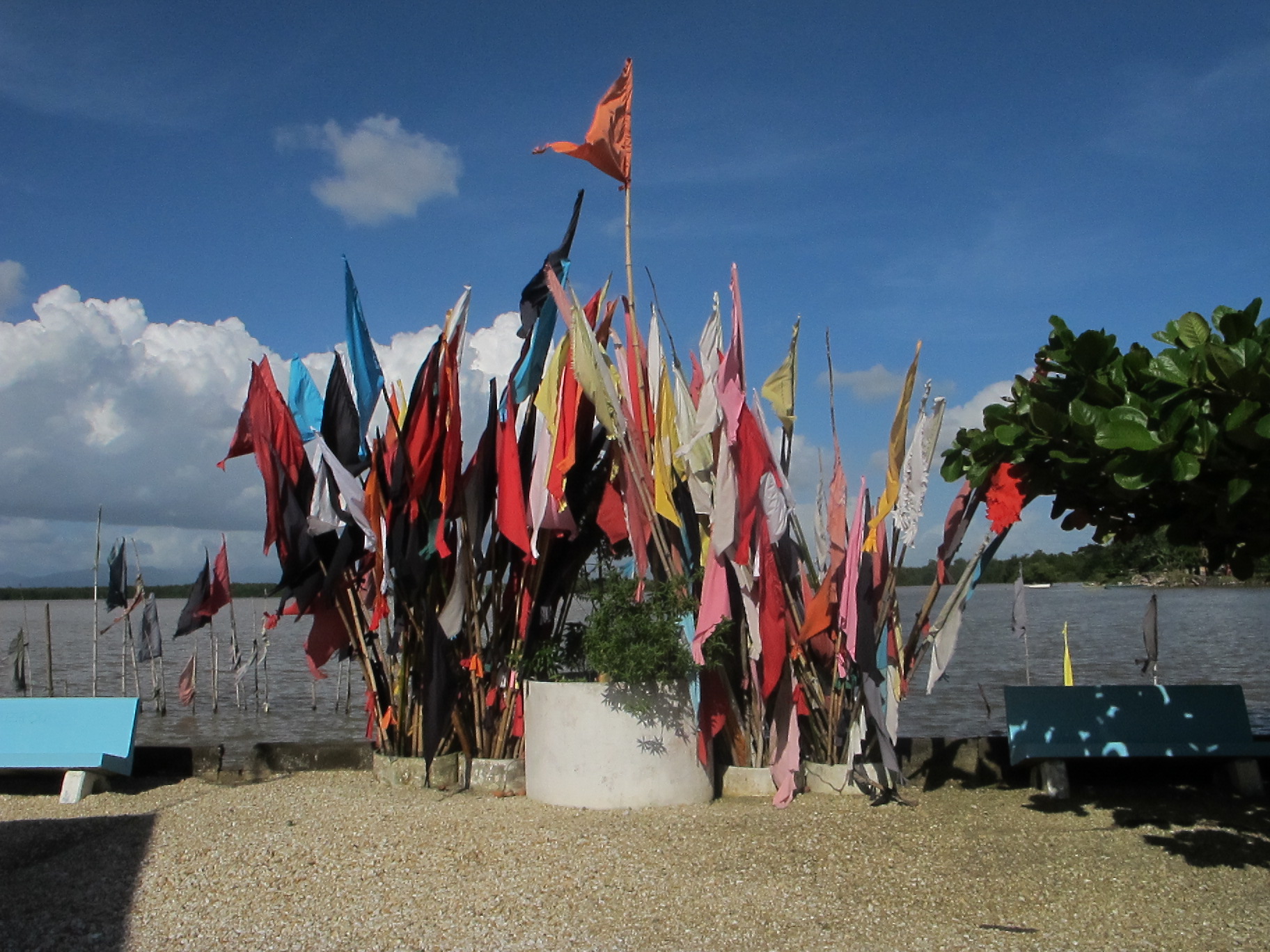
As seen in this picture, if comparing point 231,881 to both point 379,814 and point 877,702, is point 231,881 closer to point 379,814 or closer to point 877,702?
point 379,814

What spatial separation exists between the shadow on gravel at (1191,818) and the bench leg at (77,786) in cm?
640

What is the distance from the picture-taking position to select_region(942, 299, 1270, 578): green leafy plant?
146 inches

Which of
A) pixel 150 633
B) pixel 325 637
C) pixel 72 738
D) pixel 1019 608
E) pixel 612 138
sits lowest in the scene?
pixel 72 738

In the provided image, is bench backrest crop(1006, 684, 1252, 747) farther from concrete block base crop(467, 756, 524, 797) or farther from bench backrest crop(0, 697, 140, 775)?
bench backrest crop(0, 697, 140, 775)

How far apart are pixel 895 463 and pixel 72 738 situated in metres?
6.16

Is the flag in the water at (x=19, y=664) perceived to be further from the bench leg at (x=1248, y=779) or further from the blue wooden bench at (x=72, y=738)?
the bench leg at (x=1248, y=779)

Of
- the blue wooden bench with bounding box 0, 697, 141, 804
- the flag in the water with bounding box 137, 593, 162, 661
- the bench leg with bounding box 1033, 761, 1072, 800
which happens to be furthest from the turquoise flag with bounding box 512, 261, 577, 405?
the flag in the water with bounding box 137, 593, 162, 661

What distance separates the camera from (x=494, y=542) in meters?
8.00

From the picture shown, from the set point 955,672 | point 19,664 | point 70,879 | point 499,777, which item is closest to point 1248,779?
point 499,777

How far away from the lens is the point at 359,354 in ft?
27.5

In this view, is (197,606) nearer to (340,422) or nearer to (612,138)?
(340,422)

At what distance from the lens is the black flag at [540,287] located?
8.14m

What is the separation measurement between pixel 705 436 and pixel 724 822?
7.87 feet

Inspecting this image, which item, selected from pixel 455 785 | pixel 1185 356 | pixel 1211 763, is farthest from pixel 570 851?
pixel 1211 763
